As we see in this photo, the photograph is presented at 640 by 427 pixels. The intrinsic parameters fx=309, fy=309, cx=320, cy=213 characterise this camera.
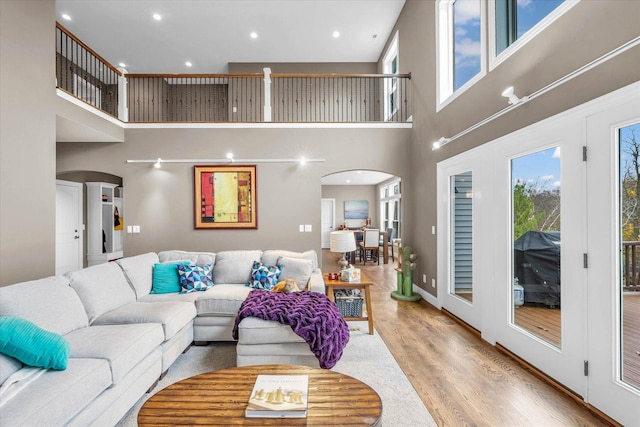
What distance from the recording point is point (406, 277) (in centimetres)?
499

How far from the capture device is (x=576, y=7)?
216 centimetres

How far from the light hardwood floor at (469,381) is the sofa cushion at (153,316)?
79.2 inches

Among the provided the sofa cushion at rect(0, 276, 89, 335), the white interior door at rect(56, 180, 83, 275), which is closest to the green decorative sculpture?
the sofa cushion at rect(0, 276, 89, 335)

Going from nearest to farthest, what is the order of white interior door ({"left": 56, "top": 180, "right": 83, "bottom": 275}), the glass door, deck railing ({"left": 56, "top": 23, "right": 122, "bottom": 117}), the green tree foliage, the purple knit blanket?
the glass door
the purple knit blanket
the green tree foliage
deck railing ({"left": 56, "top": 23, "right": 122, "bottom": 117})
white interior door ({"left": 56, "top": 180, "right": 83, "bottom": 275})

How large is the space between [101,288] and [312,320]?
193cm

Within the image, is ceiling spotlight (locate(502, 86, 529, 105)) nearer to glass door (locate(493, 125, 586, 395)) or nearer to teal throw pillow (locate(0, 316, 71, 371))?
glass door (locate(493, 125, 586, 395))

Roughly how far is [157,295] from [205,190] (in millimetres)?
2259

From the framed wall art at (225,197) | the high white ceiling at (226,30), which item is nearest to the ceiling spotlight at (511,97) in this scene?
the framed wall art at (225,197)

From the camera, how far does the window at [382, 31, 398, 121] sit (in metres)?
6.49

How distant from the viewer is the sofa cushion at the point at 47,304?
2018mm

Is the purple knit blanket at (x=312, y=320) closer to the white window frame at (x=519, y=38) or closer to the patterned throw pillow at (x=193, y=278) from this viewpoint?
the patterned throw pillow at (x=193, y=278)

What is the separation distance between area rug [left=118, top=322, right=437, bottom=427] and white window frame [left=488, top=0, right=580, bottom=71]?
3.05m

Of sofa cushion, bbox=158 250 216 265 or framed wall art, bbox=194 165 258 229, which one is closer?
sofa cushion, bbox=158 250 216 265

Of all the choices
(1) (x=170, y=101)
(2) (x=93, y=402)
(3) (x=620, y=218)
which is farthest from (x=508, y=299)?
(1) (x=170, y=101)
